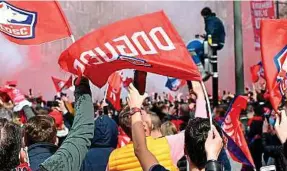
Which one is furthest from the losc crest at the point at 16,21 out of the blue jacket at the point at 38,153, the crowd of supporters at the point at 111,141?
the blue jacket at the point at 38,153

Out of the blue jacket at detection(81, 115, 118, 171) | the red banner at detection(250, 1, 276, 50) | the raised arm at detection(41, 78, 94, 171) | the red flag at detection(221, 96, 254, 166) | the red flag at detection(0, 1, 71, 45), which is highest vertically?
the red banner at detection(250, 1, 276, 50)

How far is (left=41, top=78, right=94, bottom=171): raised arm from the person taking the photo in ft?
9.64

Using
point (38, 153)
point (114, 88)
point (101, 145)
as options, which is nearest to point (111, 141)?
point (101, 145)

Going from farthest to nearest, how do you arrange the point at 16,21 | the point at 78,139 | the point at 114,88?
the point at 114,88, the point at 16,21, the point at 78,139

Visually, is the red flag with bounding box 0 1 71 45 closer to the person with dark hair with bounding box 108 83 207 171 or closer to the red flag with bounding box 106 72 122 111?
the person with dark hair with bounding box 108 83 207 171

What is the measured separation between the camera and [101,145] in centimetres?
498

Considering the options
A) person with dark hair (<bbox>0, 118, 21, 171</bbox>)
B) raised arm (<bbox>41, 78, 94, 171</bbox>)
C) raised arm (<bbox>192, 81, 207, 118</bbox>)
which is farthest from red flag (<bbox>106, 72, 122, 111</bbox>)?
person with dark hair (<bbox>0, 118, 21, 171</bbox>)

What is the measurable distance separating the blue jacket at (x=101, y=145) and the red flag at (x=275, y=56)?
1224 mm

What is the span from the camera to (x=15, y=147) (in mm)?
2762

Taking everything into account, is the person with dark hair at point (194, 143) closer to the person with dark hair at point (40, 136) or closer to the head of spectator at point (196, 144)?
the head of spectator at point (196, 144)

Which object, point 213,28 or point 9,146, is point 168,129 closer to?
point 9,146

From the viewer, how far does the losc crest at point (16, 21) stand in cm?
552

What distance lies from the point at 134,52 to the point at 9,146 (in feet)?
3.76

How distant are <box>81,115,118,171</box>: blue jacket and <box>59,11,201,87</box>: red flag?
121cm
